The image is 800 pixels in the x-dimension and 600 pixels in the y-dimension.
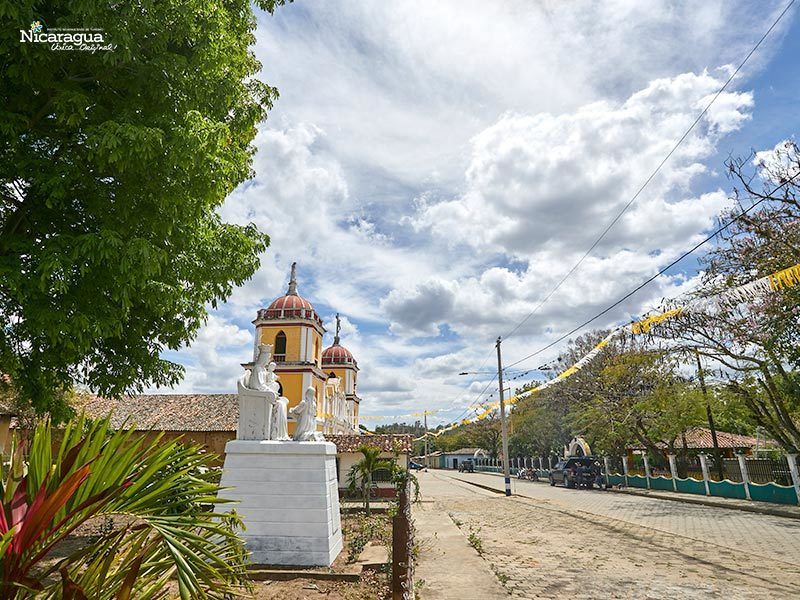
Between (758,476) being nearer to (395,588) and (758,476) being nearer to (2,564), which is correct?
(395,588)

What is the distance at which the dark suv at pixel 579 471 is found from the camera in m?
28.0

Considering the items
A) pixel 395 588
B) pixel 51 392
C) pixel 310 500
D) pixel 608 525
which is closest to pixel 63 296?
pixel 51 392

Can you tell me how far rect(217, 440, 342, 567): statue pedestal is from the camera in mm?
7992

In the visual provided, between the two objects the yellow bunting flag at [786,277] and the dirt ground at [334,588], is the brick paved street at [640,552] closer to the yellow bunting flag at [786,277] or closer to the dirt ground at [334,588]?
the dirt ground at [334,588]

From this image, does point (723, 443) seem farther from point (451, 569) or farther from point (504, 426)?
point (451, 569)

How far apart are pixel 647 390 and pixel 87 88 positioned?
27.7 m

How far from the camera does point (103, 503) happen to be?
2.20 m

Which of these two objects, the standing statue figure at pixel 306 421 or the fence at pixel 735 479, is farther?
the fence at pixel 735 479

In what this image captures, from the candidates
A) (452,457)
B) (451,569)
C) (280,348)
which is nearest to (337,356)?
(280,348)

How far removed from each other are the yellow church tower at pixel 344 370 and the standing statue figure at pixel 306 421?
2730 centimetres

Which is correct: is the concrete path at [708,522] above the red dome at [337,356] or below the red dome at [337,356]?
below

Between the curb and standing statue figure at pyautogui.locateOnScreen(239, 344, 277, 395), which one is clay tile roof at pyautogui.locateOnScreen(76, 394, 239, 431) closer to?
standing statue figure at pyautogui.locateOnScreen(239, 344, 277, 395)

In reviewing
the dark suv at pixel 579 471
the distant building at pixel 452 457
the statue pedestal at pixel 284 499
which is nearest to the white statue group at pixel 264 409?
the statue pedestal at pixel 284 499

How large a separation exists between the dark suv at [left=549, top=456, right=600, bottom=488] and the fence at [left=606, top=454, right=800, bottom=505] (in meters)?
1.72
